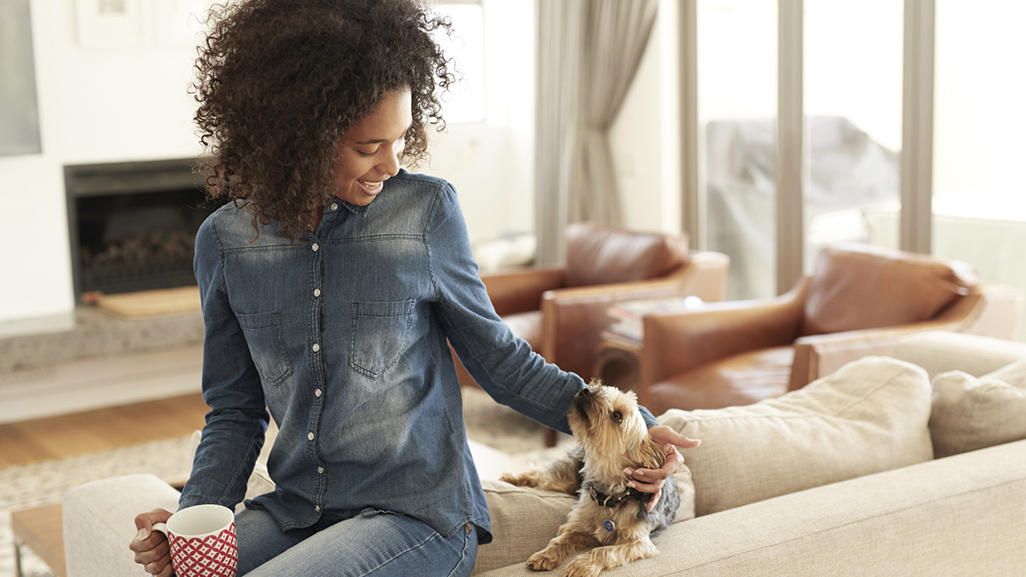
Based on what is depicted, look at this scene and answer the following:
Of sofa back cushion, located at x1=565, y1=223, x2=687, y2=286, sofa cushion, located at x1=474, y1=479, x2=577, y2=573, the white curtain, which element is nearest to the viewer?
sofa cushion, located at x1=474, y1=479, x2=577, y2=573

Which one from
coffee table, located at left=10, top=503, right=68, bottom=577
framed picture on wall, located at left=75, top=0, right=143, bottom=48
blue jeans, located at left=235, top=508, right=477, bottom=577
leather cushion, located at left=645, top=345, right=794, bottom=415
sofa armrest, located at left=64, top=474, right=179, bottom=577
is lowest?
coffee table, located at left=10, top=503, right=68, bottom=577

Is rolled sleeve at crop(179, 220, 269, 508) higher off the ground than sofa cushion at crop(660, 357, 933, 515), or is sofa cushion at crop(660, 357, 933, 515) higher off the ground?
rolled sleeve at crop(179, 220, 269, 508)

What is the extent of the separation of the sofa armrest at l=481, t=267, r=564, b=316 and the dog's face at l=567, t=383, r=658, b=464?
3176mm

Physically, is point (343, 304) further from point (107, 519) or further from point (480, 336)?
point (107, 519)

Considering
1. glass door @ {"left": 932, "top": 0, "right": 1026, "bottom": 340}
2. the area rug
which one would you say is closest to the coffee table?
the area rug

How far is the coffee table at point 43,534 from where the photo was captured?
2.22 meters

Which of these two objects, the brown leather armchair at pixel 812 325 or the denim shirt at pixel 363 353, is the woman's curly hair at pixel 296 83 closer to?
the denim shirt at pixel 363 353

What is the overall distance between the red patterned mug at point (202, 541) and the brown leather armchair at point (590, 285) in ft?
8.76

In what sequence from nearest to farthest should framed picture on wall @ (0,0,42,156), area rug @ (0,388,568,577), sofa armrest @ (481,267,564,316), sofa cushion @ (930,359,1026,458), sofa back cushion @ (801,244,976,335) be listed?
1. sofa cushion @ (930,359,1026,458)
2. sofa back cushion @ (801,244,976,335)
3. area rug @ (0,388,568,577)
4. framed picture on wall @ (0,0,42,156)
5. sofa armrest @ (481,267,564,316)

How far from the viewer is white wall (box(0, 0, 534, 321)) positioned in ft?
15.0

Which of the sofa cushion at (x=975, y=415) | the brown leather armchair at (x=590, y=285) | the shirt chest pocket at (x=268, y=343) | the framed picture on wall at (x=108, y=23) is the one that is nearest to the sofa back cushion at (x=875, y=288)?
the brown leather armchair at (x=590, y=285)

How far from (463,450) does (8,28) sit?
3932 millimetres

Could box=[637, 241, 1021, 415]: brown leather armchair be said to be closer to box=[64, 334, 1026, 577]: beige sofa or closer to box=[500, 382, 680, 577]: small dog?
box=[64, 334, 1026, 577]: beige sofa

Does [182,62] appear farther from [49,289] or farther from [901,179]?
[901,179]
